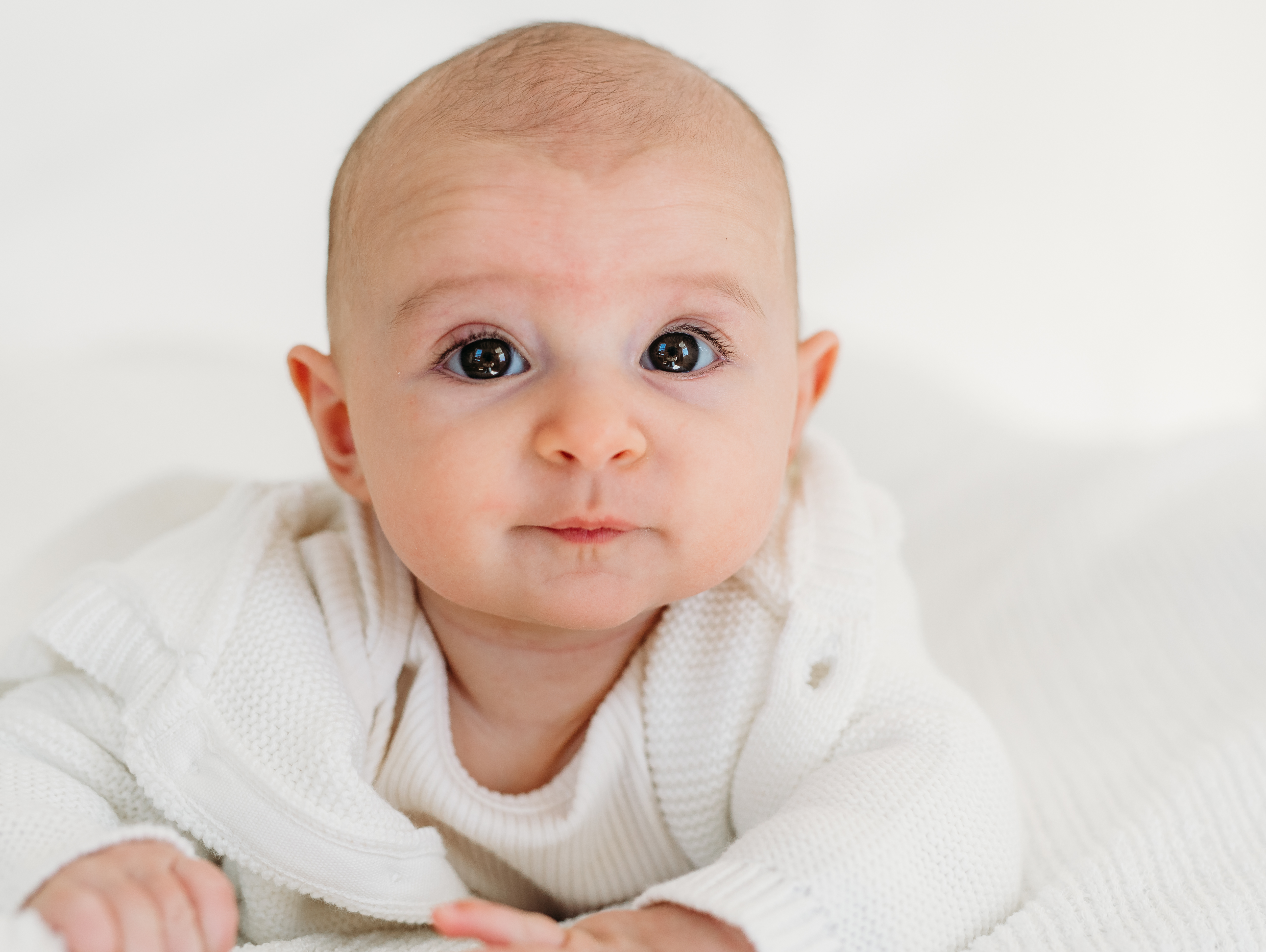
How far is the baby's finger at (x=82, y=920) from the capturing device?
2.63ft

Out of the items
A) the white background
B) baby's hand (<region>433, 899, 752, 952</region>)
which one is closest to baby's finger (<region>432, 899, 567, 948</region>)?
baby's hand (<region>433, 899, 752, 952</region>)

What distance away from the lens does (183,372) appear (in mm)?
1787

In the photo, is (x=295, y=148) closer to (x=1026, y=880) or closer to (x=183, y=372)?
(x=183, y=372)

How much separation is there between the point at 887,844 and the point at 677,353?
43 centimetres

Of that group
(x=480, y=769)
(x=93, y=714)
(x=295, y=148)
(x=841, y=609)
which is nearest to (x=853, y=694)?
(x=841, y=609)

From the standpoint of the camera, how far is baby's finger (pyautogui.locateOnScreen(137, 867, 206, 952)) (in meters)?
0.83

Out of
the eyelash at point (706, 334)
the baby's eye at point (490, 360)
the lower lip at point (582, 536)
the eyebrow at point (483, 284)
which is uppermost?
the eyebrow at point (483, 284)

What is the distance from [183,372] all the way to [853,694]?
113 cm

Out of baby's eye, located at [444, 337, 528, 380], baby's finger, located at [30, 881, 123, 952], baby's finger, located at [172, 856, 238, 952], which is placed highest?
baby's eye, located at [444, 337, 528, 380]

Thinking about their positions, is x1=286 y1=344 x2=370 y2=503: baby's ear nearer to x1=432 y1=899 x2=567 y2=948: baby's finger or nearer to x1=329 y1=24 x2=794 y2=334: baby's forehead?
x1=329 y1=24 x2=794 y2=334: baby's forehead

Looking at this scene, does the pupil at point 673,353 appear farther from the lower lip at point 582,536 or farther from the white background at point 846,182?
the white background at point 846,182

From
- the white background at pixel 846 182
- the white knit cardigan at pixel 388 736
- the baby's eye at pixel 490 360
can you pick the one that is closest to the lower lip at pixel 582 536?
the baby's eye at pixel 490 360

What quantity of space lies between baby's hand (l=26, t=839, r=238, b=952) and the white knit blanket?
1.2 inches

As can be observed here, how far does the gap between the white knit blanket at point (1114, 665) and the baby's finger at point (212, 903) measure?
10cm
